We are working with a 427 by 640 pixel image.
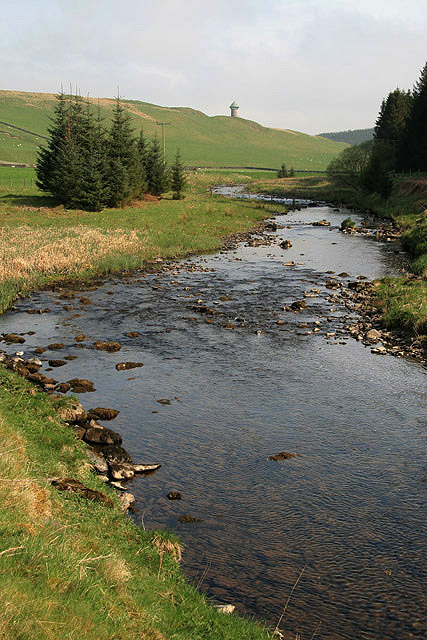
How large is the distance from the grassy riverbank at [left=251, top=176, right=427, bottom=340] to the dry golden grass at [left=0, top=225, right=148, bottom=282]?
18318mm

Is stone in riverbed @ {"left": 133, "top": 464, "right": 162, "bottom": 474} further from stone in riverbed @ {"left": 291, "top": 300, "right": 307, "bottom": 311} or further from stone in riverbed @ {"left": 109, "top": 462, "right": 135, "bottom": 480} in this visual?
stone in riverbed @ {"left": 291, "top": 300, "right": 307, "bottom": 311}

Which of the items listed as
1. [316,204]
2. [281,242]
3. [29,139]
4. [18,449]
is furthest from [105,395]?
[29,139]

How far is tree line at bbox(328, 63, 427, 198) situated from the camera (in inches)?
3091

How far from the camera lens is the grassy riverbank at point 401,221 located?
2367 centimetres

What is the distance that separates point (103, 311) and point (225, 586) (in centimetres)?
1915

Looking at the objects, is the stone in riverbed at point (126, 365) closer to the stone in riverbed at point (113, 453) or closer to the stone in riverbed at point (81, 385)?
the stone in riverbed at point (81, 385)

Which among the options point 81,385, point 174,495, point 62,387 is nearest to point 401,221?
point 81,385

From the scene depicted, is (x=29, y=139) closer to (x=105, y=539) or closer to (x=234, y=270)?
(x=234, y=270)

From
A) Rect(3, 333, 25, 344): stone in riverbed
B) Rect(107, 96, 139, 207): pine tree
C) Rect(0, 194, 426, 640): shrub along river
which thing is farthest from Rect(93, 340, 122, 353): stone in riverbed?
Rect(107, 96, 139, 207): pine tree

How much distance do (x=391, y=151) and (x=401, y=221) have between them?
51.7 metres

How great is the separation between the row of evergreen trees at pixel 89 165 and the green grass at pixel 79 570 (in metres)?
48.5

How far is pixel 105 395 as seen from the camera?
55.0 feet

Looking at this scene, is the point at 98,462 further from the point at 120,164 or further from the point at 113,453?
the point at 120,164

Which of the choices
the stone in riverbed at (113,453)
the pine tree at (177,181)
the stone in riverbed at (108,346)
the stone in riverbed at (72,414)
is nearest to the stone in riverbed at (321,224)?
the pine tree at (177,181)
